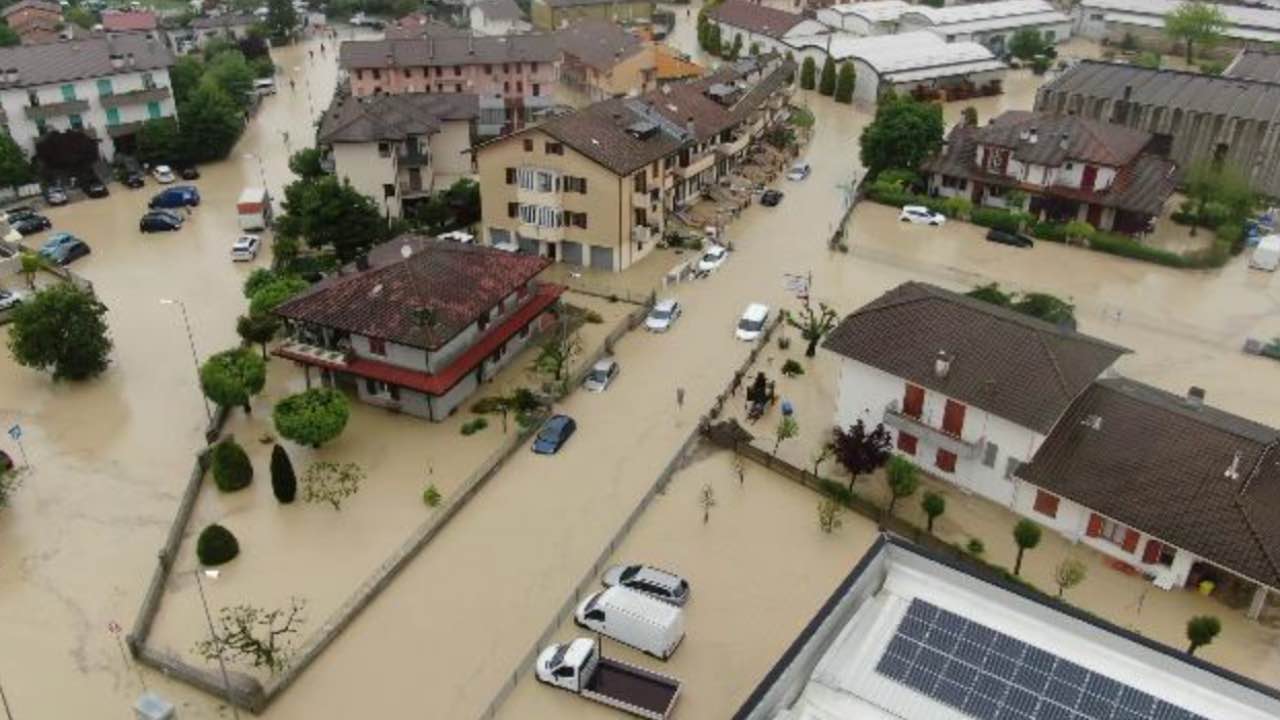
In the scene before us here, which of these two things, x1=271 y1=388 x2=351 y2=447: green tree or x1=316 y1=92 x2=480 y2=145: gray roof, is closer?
x1=271 y1=388 x2=351 y2=447: green tree

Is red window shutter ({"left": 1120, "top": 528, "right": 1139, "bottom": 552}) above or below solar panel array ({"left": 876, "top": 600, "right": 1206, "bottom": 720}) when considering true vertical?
below

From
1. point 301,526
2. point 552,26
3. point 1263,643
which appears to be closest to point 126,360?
point 301,526

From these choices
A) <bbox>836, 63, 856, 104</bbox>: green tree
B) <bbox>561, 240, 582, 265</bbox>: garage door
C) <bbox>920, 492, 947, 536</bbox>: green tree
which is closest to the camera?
<bbox>920, 492, 947, 536</bbox>: green tree

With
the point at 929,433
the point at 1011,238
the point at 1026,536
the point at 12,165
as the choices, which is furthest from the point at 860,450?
the point at 12,165

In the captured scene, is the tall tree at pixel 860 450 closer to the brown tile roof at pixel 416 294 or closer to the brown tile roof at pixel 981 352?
the brown tile roof at pixel 981 352

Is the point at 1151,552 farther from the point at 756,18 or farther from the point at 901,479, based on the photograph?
the point at 756,18

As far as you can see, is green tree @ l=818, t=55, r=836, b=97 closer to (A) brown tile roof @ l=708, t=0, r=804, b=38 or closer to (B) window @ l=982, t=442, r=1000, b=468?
(A) brown tile roof @ l=708, t=0, r=804, b=38

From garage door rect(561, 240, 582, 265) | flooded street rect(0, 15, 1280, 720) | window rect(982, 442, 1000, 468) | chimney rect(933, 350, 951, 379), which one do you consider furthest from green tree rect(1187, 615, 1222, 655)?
garage door rect(561, 240, 582, 265)

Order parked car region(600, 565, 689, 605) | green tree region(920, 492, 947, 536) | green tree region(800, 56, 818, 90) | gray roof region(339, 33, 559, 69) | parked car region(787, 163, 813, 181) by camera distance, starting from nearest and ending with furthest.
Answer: parked car region(600, 565, 689, 605) < green tree region(920, 492, 947, 536) < parked car region(787, 163, 813, 181) < gray roof region(339, 33, 559, 69) < green tree region(800, 56, 818, 90)

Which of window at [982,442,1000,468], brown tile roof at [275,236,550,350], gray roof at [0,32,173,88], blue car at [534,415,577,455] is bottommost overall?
blue car at [534,415,577,455]
